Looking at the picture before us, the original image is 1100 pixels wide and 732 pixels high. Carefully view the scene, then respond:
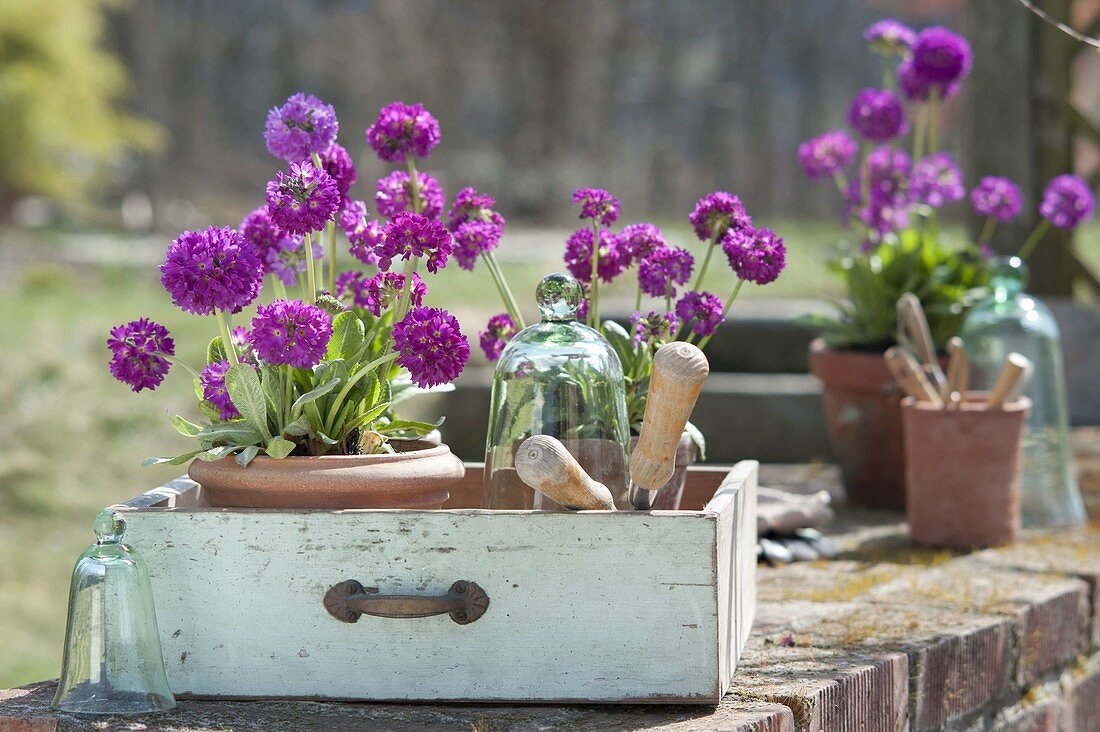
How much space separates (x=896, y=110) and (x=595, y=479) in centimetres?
155

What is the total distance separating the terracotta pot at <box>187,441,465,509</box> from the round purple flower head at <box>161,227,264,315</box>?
0.54 feet

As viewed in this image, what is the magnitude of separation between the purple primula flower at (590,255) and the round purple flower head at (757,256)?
0.49 ft

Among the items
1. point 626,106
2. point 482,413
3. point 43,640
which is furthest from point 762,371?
point 626,106

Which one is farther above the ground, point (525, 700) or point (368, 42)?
point (368, 42)

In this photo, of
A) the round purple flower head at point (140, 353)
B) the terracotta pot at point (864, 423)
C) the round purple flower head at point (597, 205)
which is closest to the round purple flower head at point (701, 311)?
the round purple flower head at point (597, 205)

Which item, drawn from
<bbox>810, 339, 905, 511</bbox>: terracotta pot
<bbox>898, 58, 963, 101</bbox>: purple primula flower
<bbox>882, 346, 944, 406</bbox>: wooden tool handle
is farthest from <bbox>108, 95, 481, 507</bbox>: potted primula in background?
<bbox>898, 58, 963, 101</bbox>: purple primula flower

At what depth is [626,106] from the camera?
44.5 ft

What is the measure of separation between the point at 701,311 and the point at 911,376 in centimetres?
73

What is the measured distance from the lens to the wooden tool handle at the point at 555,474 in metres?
1.17

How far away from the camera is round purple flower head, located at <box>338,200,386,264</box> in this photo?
57.0 inches

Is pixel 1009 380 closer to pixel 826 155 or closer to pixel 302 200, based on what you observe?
pixel 826 155

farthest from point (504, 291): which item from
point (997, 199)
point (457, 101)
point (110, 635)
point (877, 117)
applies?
point (457, 101)

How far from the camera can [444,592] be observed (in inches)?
48.4

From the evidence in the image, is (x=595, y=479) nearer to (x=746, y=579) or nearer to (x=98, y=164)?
(x=746, y=579)
